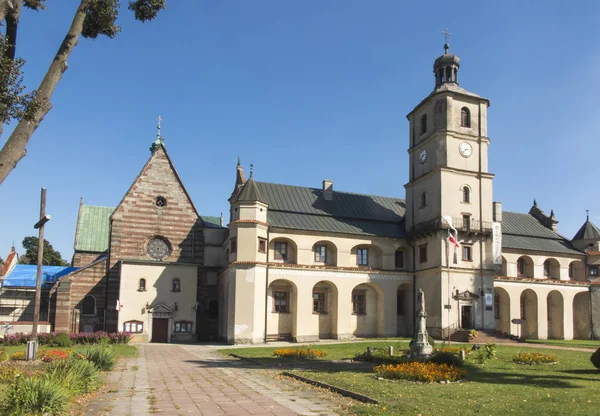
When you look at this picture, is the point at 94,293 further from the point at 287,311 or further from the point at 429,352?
the point at 429,352

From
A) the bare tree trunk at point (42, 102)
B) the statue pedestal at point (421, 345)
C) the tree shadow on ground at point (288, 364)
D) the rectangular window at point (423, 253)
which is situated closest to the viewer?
the bare tree trunk at point (42, 102)

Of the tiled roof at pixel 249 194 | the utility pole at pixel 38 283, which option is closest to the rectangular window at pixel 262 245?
the tiled roof at pixel 249 194

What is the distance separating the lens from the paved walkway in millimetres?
13273

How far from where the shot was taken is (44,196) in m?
26.9

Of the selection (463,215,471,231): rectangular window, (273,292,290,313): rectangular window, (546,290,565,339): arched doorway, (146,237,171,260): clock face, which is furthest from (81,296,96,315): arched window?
(546,290,565,339): arched doorway

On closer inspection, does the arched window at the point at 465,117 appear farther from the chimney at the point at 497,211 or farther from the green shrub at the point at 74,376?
the green shrub at the point at 74,376

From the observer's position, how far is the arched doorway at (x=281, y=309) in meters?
43.2

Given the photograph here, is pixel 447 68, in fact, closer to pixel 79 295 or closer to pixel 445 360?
pixel 445 360

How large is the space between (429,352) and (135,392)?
12217mm

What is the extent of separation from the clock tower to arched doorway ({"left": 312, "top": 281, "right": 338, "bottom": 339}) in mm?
7771

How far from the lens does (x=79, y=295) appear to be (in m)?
44.2

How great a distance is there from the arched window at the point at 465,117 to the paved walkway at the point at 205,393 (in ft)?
106

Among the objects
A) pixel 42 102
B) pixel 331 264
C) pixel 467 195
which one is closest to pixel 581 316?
pixel 467 195

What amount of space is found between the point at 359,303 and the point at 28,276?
98.2ft
